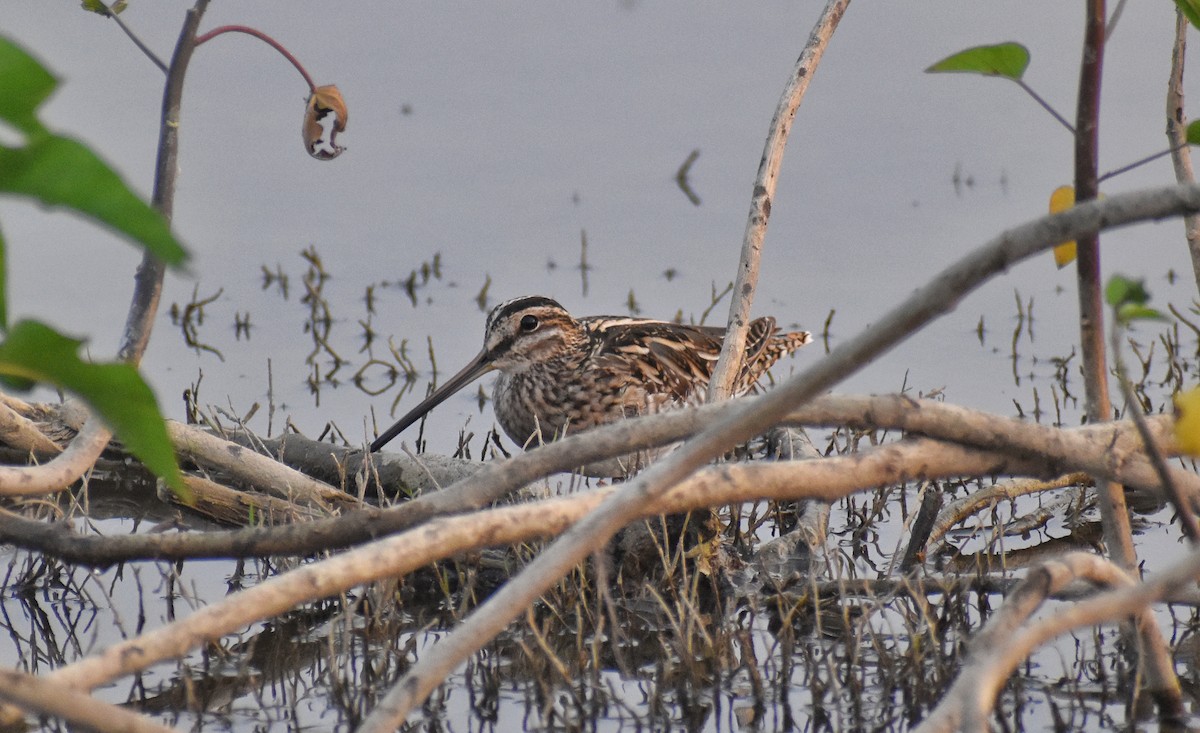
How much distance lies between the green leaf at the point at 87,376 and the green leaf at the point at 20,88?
A: 6.0 inches

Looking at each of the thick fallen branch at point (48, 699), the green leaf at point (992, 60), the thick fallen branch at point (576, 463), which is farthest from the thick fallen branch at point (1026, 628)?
the thick fallen branch at point (48, 699)

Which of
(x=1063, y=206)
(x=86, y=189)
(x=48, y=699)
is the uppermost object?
(x=1063, y=206)

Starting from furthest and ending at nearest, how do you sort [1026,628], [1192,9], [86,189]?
[1192,9] < [1026,628] < [86,189]

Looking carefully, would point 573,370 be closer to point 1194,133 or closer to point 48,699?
point 1194,133

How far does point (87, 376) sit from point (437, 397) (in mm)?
4513

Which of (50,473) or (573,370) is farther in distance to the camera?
(573,370)

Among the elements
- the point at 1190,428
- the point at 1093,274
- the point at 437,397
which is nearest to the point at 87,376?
the point at 1190,428

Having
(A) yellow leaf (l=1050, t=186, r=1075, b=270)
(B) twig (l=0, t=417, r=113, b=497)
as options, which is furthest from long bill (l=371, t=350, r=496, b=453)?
(A) yellow leaf (l=1050, t=186, r=1075, b=270)

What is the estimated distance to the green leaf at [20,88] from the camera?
1.13 meters

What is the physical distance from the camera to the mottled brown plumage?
5.75 m

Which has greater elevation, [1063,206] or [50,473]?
[1063,206]

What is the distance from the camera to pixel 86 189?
1.08 metres

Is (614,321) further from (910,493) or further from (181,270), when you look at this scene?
(181,270)

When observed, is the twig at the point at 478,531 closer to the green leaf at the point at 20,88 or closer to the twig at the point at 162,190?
the twig at the point at 162,190
